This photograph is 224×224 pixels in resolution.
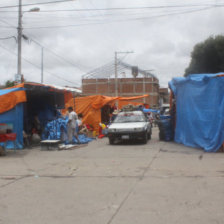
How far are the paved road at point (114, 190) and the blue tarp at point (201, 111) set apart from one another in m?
1.29

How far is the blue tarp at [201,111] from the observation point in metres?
11.3

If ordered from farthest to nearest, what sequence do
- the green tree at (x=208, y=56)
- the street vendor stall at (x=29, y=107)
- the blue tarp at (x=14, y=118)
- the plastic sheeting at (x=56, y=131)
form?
the green tree at (x=208, y=56)
the plastic sheeting at (x=56, y=131)
the blue tarp at (x=14, y=118)
the street vendor stall at (x=29, y=107)

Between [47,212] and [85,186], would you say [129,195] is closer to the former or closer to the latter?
[85,186]

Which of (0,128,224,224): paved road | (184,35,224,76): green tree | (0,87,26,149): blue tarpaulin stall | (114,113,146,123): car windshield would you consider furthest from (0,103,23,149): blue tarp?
(184,35,224,76): green tree

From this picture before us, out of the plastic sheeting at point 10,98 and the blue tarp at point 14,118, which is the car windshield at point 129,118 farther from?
the plastic sheeting at point 10,98

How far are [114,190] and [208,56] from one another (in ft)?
79.3

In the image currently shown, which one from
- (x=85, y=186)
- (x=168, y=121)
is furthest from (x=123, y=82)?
(x=85, y=186)

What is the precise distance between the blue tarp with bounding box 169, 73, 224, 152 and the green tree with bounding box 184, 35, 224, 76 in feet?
46.2

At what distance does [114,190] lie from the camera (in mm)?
6254

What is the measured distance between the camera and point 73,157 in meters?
11.0

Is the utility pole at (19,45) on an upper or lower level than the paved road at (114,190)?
upper

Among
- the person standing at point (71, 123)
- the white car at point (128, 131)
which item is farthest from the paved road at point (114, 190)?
the person standing at point (71, 123)

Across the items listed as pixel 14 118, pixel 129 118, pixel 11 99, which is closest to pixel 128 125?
pixel 129 118

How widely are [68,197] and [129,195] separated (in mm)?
1168
